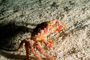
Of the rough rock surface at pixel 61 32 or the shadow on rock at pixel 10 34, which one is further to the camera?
the shadow on rock at pixel 10 34

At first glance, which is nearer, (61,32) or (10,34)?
(61,32)

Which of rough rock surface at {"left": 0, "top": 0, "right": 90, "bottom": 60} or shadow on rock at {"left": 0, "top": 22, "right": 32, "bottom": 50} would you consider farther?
shadow on rock at {"left": 0, "top": 22, "right": 32, "bottom": 50}

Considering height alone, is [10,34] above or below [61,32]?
below

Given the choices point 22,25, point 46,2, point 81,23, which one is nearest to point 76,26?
point 81,23

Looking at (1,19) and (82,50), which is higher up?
(1,19)

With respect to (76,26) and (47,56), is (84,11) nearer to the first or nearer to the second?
(76,26)
